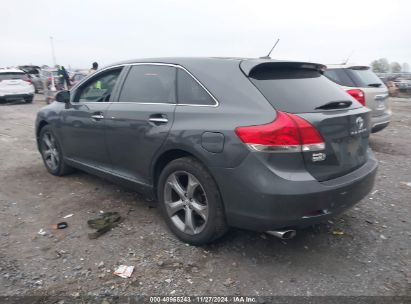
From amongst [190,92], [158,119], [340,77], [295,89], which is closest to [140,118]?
[158,119]

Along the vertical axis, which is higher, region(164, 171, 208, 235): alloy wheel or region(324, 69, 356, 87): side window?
region(324, 69, 356, 87): side window

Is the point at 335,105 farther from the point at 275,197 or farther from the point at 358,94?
the point at 358,94

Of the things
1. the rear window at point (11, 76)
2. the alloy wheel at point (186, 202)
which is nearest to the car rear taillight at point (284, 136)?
the alloy wheel at point (186, 202)

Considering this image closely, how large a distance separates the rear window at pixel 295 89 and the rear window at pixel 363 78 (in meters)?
4.07

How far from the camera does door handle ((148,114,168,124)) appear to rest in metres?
3.48

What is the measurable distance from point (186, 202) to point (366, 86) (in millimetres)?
5218

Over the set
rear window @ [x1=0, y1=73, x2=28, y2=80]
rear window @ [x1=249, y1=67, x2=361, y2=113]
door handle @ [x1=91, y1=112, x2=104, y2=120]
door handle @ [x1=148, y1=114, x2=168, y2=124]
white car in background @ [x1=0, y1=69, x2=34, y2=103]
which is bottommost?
white car in background @ [x1=0, y1=69, x2=34, y2=103]

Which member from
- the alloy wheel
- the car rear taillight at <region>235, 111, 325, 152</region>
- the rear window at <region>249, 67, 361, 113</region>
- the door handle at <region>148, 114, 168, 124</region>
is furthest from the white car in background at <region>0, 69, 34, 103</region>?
the car rear taillight at <region>235, 111, 325, 152</region>

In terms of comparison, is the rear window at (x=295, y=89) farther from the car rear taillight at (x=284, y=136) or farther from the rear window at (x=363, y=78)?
the rear window at (x=363, y=78)

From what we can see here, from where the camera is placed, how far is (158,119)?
11.6 ft

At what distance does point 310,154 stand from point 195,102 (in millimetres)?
1117

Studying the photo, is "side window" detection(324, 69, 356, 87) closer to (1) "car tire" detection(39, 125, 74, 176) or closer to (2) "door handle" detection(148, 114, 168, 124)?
(2) "door handle" detection(148, 114, 168, 124)

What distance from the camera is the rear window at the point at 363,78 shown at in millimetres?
7147

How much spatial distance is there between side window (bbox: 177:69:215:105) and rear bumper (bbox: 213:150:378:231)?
673 millimetres
